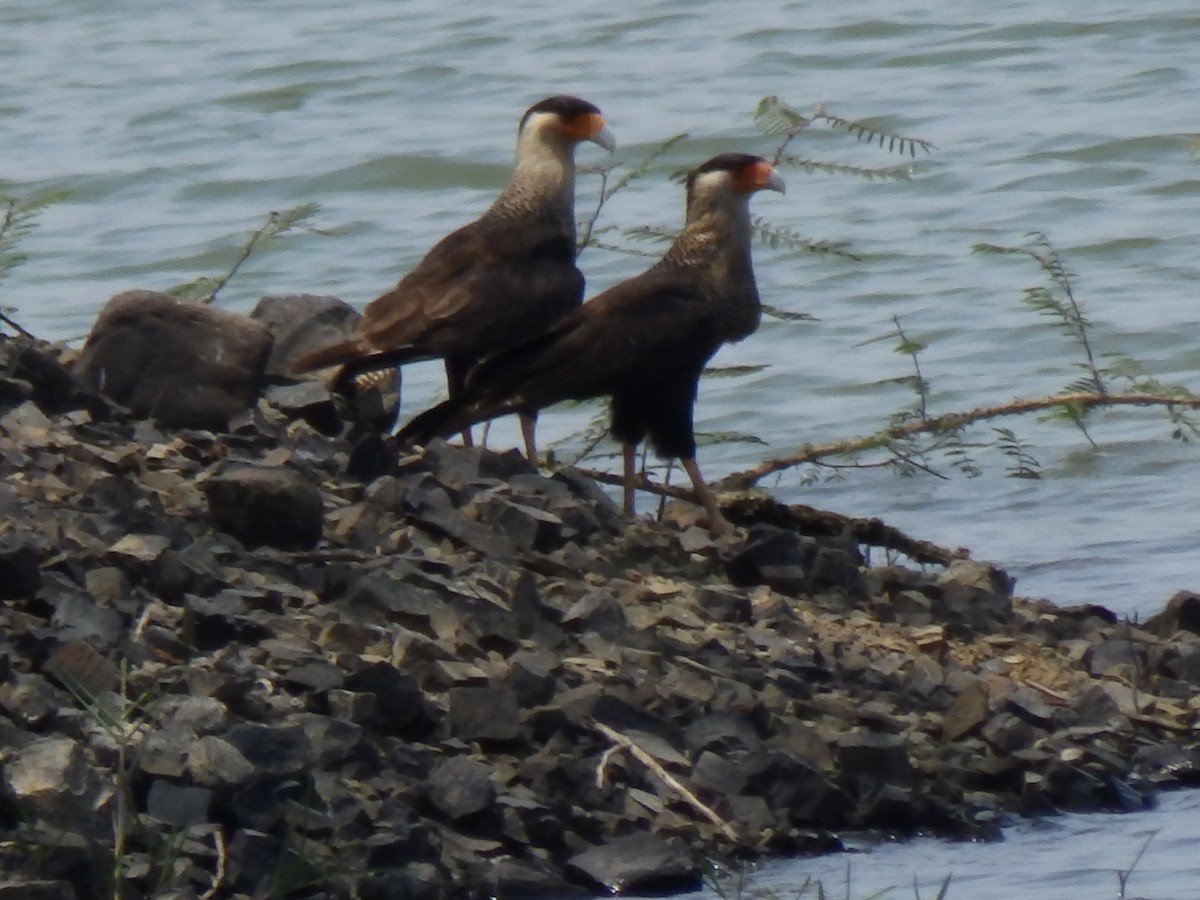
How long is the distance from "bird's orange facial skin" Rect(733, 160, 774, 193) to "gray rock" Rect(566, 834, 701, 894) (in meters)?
3.75

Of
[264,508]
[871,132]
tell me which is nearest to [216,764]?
[264,508]

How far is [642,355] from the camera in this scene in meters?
7.36

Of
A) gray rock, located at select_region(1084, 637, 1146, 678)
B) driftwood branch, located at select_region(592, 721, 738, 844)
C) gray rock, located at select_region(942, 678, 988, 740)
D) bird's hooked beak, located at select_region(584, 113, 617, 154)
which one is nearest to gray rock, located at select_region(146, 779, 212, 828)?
driftwood branch, located at select_region(592, 721, 738, 844)

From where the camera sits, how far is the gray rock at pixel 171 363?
648cm

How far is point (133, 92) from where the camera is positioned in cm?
1795

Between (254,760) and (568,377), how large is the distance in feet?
10.5

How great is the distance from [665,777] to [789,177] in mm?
10207

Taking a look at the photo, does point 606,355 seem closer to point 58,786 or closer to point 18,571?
point 18,571

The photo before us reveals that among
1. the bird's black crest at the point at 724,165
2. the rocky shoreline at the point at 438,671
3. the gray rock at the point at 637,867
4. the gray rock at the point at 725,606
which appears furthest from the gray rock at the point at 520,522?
the bird's black crest at the point at 724,165

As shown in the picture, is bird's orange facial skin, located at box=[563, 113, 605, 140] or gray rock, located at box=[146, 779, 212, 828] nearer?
gray rock, located at box=[146, 779, 212, 828]

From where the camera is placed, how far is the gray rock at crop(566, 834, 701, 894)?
4410mm

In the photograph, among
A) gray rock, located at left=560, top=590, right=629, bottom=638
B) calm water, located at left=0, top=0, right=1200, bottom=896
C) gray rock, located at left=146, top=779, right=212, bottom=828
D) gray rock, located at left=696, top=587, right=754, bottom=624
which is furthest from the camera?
calm water, located at left=0, top=0, right=1200, bottom=896

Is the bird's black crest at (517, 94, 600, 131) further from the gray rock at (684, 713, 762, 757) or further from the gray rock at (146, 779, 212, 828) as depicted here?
the gray rock at (146, 779, 212, 828)

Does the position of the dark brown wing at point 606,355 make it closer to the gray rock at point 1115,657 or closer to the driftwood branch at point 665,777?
the gray rock at point 1115,657
